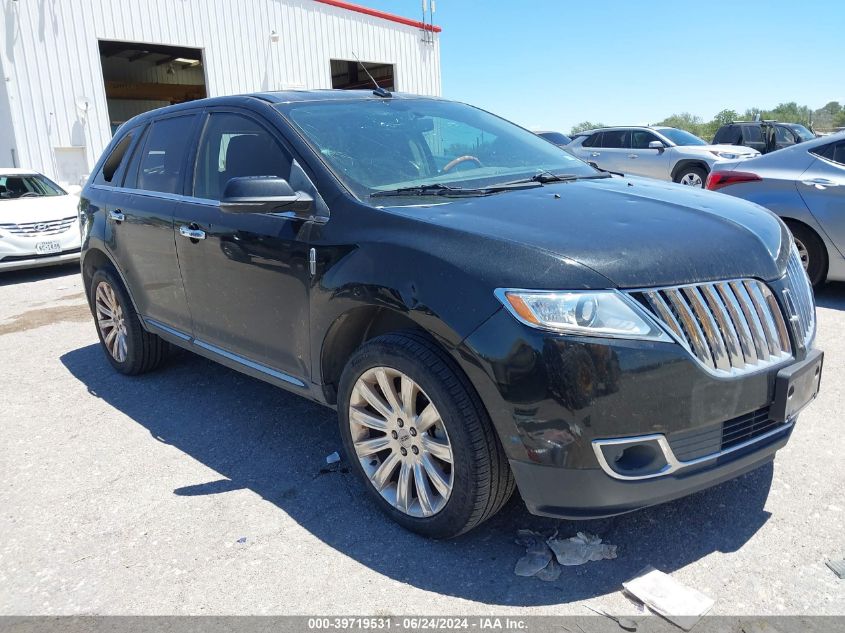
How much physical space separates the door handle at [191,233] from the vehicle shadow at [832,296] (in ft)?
16.7

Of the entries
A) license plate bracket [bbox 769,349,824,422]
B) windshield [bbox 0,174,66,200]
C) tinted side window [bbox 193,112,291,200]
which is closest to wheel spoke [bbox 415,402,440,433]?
license plate bracket [bbox 769,349,824,422]

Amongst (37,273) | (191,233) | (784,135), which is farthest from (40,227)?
(784,135)

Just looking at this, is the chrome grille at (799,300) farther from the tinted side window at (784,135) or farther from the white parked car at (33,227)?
the tinted side window at (784,135)

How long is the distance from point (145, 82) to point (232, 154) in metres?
25.2

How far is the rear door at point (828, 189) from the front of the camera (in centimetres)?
573

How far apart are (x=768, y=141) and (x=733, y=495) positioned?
16141mm

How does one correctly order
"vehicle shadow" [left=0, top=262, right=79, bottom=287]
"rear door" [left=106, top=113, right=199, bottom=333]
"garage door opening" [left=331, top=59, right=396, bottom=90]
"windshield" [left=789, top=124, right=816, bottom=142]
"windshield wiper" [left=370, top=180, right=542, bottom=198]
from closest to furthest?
"windshield wiper" [left=370, top=180, right=542, bottom=198], "rear door" [left=106, top=113, right=199, bottom=333], "vehicle shadow" [left=0, top=262, right=79, bottom=287], "windshield" [left=789, top=124, right=816, bottom=142], "garage door opening" [left=331, top=59, right=396, bottom=90]

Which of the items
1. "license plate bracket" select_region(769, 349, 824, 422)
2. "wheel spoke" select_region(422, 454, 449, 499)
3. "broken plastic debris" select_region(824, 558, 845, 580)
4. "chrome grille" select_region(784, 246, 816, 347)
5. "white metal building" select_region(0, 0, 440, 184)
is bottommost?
"broken plastic debris" select_region(824, 558, 845, 580)

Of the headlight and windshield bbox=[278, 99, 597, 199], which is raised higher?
windshield bbox=[278, 99, 597, 199]

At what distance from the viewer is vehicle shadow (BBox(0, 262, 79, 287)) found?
32.3ft

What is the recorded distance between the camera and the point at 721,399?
2.30m

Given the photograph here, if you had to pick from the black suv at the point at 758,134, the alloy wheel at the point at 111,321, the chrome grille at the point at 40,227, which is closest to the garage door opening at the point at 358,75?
the black suv at the point at 758,134

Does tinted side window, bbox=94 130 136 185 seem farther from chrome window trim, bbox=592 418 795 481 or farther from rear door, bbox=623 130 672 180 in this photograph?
rear door, bbox=623 130 672 180

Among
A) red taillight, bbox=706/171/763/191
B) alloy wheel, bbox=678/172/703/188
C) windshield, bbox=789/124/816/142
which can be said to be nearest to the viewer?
red taillight, bbox=706/171/763/191
